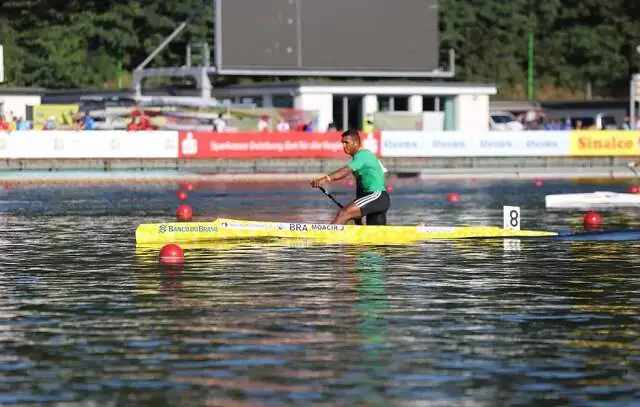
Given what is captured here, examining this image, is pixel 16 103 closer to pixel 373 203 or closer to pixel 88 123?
pixel 88 123

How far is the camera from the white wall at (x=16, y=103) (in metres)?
69.8

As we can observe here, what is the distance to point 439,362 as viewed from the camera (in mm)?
13750

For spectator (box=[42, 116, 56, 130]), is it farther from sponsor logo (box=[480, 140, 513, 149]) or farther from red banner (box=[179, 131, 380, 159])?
sponsor logo (box=[480, 140, 513, 149])

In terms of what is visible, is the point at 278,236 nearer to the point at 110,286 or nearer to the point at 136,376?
the point at 110,286

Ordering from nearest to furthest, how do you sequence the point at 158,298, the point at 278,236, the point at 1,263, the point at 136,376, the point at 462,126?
the point at 136,376 → the point at 158,298 → the point at 1,263 → the point at 278,236 → the point at 462,126

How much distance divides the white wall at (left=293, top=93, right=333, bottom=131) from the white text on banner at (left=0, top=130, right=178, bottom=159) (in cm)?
1502

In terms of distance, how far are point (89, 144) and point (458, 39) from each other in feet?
154

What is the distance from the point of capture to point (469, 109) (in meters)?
77.2

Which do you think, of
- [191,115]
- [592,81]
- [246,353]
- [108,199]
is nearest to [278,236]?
[246,353]

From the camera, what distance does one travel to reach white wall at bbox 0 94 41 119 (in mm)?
69750

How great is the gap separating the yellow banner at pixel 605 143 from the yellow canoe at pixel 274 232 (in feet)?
118

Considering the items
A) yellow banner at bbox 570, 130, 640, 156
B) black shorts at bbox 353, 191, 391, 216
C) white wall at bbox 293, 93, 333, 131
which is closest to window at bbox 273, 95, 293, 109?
white wall at bbox 293, 93, 333, 131

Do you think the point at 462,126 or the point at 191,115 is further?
the point at 462,126

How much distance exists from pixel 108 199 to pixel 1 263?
20746mm
